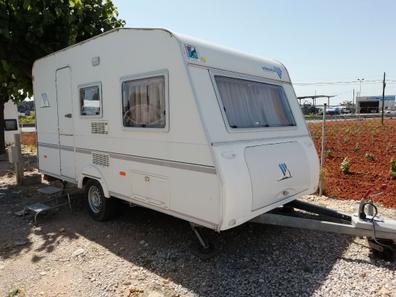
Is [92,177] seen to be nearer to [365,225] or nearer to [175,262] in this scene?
[175,262]

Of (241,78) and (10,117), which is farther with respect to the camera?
(10,117)

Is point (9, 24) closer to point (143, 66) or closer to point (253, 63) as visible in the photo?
point (143, 66)

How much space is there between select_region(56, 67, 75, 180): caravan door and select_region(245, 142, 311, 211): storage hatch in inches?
136

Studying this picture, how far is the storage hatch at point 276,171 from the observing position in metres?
3.87

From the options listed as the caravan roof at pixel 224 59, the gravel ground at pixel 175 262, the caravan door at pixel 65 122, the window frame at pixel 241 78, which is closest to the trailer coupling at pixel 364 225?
the gravel ground at pixel 175 262

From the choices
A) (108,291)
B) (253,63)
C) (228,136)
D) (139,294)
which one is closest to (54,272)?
(108,291)

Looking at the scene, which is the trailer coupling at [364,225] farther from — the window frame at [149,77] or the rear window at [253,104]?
the window frame at [149,77]

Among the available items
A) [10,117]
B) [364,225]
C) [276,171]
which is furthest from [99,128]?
[10,117]

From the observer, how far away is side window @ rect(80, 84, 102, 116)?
5.18 m

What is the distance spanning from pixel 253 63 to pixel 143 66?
1526mm

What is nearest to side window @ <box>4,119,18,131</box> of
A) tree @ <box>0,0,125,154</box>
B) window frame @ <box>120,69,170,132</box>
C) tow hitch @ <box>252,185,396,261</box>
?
tree @ <box>0,0,125,154</box>

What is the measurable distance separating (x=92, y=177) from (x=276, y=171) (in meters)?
3.00

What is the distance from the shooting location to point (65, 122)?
604 centimetres

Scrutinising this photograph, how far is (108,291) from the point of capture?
366 cm
